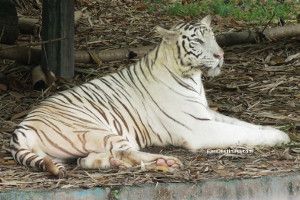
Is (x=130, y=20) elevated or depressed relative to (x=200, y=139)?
elevated

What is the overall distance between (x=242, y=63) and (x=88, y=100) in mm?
3352

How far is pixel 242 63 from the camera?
9.25 m

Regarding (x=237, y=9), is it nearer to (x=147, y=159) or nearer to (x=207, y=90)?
(x=207, y=90)

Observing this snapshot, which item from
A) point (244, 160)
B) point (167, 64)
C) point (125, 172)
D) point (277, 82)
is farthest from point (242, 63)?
point (125, 172)

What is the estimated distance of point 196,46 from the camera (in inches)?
253

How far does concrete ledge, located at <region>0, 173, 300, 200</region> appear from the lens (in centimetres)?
512

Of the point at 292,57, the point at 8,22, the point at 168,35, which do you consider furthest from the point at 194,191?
the point at 8,22

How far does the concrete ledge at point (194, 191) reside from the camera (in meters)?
5.12

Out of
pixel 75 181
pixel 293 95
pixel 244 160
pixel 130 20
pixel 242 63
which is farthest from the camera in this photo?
pixel 130 20

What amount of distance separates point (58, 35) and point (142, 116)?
2.11 metres

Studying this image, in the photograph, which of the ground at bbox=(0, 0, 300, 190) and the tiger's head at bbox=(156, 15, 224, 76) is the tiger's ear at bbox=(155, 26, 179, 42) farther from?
the ground at bbox=(0, 0, 300, 190)

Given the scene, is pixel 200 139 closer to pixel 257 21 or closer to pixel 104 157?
pixel 104 157

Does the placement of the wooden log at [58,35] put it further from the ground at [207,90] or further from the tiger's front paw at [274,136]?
the tiger's front paw at [274,136]

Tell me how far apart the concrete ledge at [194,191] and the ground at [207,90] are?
0.07 meters
